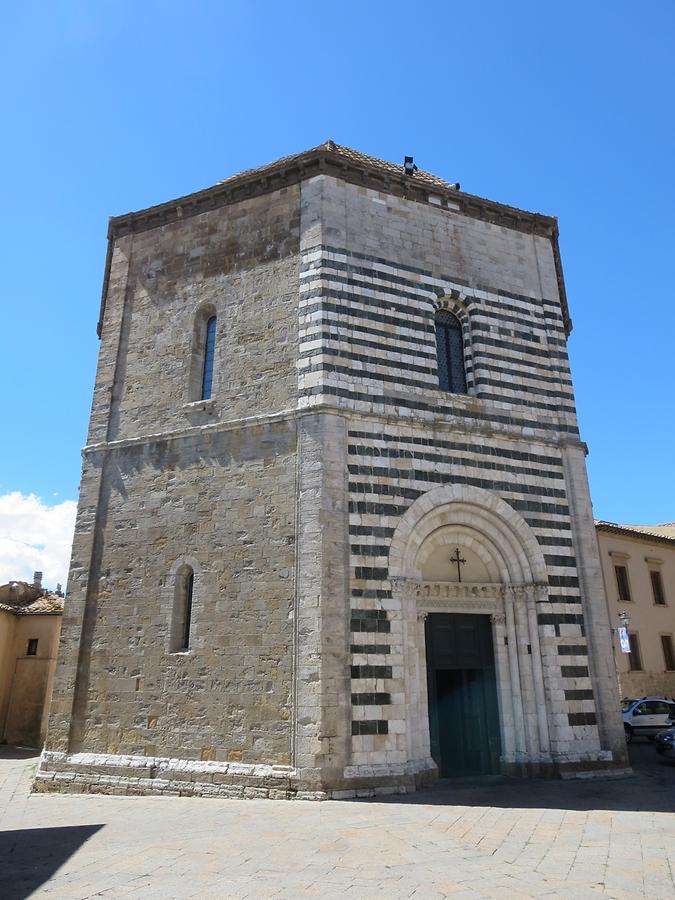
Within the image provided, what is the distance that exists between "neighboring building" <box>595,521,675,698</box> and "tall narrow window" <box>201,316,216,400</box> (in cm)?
1734

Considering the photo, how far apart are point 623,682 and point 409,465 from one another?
17.2m

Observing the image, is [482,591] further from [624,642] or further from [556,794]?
[624,642]

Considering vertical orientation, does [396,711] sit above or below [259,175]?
below

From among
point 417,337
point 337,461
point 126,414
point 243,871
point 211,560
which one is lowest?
point 243,871

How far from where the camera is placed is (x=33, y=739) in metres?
19.1

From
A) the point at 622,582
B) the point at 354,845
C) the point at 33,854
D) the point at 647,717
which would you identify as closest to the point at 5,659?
the point at 33,854

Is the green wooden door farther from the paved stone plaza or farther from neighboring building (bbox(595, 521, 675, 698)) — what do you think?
neighboring building (bbox(595, 521, 675, 698))

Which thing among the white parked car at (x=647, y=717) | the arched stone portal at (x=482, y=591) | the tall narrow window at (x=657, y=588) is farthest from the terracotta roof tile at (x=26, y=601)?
the tall narrow window at (x=657, y=588)

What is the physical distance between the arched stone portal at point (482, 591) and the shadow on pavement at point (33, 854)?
5102 mm

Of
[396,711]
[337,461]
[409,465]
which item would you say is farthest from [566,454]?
[396,711]

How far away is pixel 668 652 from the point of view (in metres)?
25.8

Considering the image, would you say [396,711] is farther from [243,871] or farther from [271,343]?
[271,343]

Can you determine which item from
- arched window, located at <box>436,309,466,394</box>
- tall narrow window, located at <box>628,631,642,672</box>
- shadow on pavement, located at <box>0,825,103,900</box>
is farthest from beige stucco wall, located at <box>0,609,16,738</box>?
tall narrow window, located at <box>628,631,642,672</box>

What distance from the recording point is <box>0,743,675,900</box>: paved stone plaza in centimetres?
582
